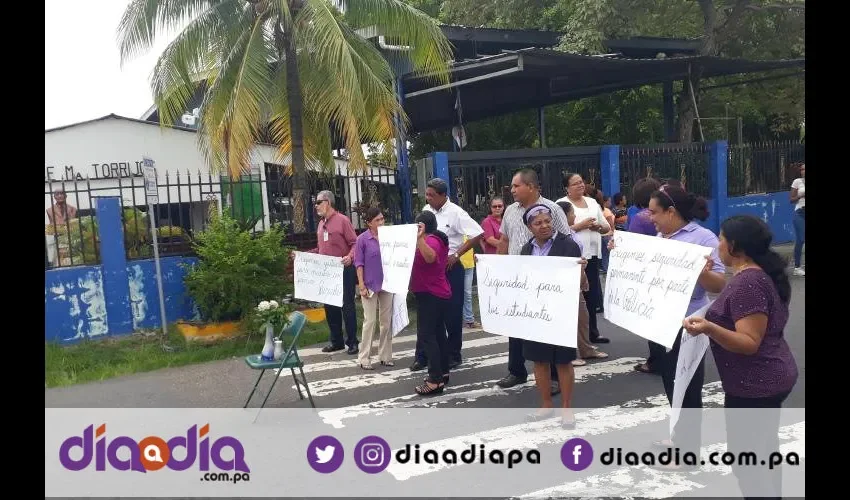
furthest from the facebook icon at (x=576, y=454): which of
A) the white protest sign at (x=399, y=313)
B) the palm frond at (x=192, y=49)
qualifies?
the palm frond at (x=192, y=49)

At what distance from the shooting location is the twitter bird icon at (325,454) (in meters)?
5.02

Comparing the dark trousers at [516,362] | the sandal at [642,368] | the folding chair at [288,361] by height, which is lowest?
the sandal at [642,368]

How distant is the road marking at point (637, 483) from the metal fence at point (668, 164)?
10.2 meters

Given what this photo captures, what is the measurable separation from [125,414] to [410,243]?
300 centimetres

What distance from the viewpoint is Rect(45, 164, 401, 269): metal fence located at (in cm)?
954

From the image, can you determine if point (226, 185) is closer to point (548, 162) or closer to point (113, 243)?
point (113, 243)

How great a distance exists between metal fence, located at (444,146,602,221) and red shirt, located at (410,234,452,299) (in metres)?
5.37

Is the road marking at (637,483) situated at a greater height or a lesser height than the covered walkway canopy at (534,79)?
lesser

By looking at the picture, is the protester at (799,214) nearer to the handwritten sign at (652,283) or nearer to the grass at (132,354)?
the grass at (132,354)

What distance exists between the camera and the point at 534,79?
59.8 ft

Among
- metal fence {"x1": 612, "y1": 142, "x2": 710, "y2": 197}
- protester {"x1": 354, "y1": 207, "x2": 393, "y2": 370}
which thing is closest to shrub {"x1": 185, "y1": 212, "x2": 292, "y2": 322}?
protester {"x1": 354, "y1": 207, "x2": 393, "y2": 370}

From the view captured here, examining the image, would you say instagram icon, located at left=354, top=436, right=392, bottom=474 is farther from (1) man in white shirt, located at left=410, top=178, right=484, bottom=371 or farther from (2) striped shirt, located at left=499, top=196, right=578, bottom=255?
(2) striped shirt, located at left=499, top=196, right=578, bottom=255

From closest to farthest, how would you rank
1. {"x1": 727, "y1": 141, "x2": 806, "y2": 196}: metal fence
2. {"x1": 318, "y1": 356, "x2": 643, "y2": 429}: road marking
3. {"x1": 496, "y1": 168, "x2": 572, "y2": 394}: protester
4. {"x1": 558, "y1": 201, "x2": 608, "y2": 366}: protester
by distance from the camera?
{"x1": 318, "y1": 356, "x2": 643, "y2": 429}: road marking → {"x1": 496, "y1": 168, "x2": 572, "y2": 394}: protester → {"x1": 558, "y1": 201, "x2": 608, "y2": 366}: protester → {"x1": 727, "y1": 141, "x2": 806, "y2": 196}: metal fence

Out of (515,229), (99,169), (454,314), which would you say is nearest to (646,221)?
(515,229)
